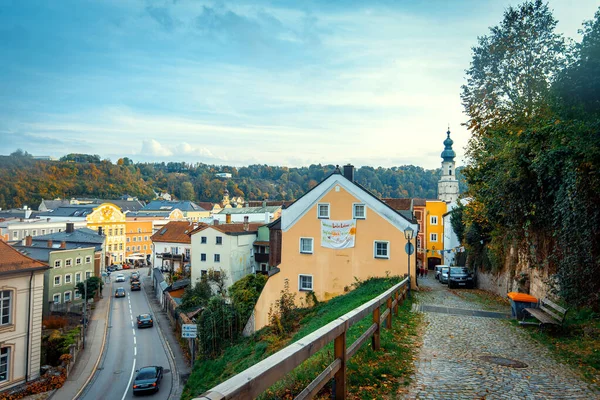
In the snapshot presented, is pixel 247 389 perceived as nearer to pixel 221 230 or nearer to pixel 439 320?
pixel 439 320

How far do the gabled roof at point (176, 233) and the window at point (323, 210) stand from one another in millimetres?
35181

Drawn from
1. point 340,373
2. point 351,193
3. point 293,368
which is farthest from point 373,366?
point 351,193

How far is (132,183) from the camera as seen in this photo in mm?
143375

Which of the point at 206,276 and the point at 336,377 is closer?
the point at 336,377

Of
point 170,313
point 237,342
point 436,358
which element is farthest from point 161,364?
point 436,358

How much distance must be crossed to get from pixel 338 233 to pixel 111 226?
6571cm

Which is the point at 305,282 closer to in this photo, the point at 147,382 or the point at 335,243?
the point at 335,243

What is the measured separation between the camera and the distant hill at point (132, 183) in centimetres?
10138

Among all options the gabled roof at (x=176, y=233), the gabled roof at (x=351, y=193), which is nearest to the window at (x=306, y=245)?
the gabled roof at (x=351, y=193)

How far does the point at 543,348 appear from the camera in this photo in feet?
29.9

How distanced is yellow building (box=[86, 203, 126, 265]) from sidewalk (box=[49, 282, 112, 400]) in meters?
36.1

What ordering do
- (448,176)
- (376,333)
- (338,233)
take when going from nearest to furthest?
(376,333)
(338,233)
(448,176)

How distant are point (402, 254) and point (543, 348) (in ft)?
46.9

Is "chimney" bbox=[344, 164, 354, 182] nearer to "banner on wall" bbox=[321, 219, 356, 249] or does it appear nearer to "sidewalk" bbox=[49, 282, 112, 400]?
"banner on wall" bbox=[321, 219, 356, 249]
